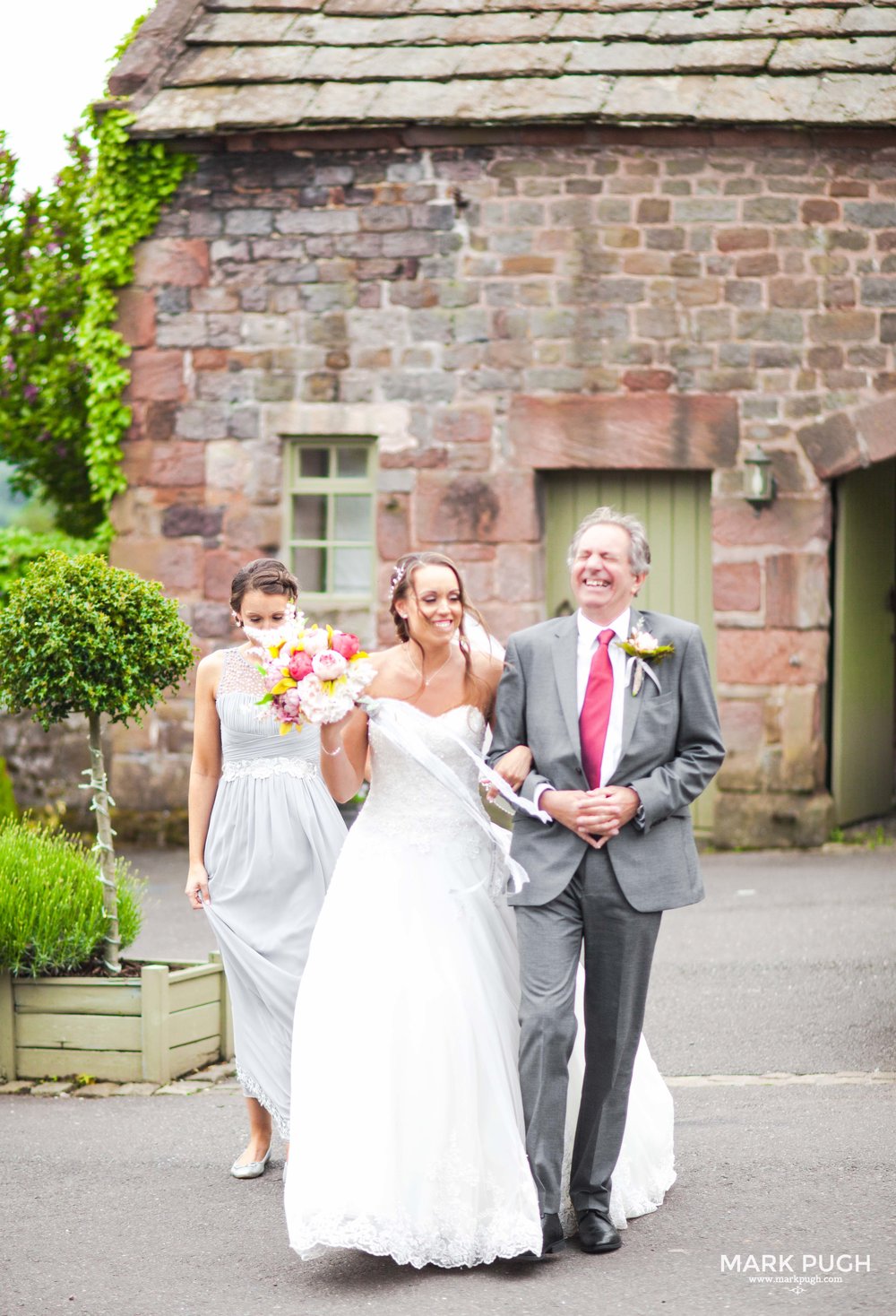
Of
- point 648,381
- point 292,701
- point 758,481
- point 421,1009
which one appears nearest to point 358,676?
point 292,701

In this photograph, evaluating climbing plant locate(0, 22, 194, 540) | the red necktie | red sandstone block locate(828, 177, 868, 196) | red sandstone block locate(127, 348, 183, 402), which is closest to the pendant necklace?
the red necktie

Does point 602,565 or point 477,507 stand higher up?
point 477,507

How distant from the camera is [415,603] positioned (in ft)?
15.7

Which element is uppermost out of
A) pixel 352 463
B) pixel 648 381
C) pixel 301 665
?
pixel 648 381

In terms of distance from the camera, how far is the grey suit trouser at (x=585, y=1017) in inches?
175

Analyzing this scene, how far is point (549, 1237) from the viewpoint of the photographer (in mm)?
4480

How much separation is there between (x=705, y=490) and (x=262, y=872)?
6.74 meters

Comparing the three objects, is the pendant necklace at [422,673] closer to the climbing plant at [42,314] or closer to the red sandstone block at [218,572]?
the red sandstone block at [218,572]

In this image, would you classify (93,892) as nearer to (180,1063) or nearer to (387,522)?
(180,1063)

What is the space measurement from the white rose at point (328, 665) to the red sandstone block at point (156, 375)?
787 cm

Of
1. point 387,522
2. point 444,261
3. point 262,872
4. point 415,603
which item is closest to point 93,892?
point 262,872

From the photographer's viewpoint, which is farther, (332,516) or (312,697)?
(332,516)

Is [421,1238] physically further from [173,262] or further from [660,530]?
[173,262]

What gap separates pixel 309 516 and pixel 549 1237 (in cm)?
820
